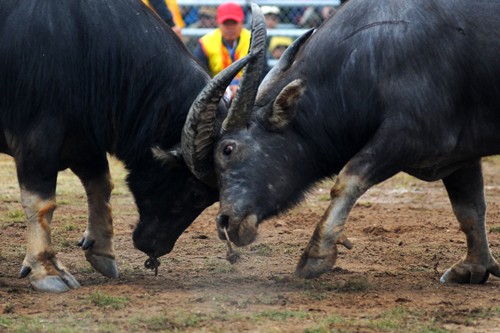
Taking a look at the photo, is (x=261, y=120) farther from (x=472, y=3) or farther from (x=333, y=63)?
(x=472, y=3)

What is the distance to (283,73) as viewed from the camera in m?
7.39

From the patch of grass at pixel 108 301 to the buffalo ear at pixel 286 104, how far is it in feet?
4.84

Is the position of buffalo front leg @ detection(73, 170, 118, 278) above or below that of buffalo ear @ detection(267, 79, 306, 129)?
below

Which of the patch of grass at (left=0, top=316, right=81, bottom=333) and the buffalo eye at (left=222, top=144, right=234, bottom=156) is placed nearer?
the patch of grass at (left=0, top=316, right=81, bottom=333)

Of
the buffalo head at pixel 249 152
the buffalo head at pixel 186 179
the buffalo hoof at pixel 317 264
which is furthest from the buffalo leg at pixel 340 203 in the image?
the buffalo head at pixel 186 179

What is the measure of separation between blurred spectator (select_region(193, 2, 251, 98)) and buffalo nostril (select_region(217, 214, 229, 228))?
579 centimetres

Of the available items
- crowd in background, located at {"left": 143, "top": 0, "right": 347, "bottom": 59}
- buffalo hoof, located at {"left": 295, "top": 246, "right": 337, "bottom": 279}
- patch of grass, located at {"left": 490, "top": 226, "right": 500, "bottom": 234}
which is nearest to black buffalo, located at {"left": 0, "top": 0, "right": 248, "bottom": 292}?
buffalo hoof, located at {"left": 295, "top": 246, "right": 337, "bottom": 279}

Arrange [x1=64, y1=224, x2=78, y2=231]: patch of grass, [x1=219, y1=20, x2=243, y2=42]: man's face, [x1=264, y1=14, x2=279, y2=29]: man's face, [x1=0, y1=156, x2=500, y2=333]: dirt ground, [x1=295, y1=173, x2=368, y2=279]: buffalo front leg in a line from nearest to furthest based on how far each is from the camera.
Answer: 1. [x1=0, y1=156, x2=500, y2=333]: dirt ground
2. [x1=295, y1=173, x2=368, y2=279]: buffalo front leg
3. [x1=64, y1=224, x2=78, y2=231]: patch of grass
4. [x1=219, y1=20, x2=243, y2=42]: man's face
5. [x1=264, y1=14, x2=279, y2=29]: man's face

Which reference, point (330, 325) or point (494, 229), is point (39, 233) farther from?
point (494, 229)

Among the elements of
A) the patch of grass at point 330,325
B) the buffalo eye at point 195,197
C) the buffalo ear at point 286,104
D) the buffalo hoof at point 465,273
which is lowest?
the buffalo hoof at point 465,273

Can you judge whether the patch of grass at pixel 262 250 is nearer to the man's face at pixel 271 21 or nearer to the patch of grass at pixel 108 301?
the patch of grass at pixel 108 301

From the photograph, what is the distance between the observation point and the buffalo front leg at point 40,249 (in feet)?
23.8

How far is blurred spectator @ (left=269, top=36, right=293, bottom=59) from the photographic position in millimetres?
15516

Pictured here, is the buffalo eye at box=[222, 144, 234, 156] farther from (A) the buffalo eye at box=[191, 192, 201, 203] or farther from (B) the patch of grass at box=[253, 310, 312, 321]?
(B) the patch of grass at box=[253, 310, 312, 321]
